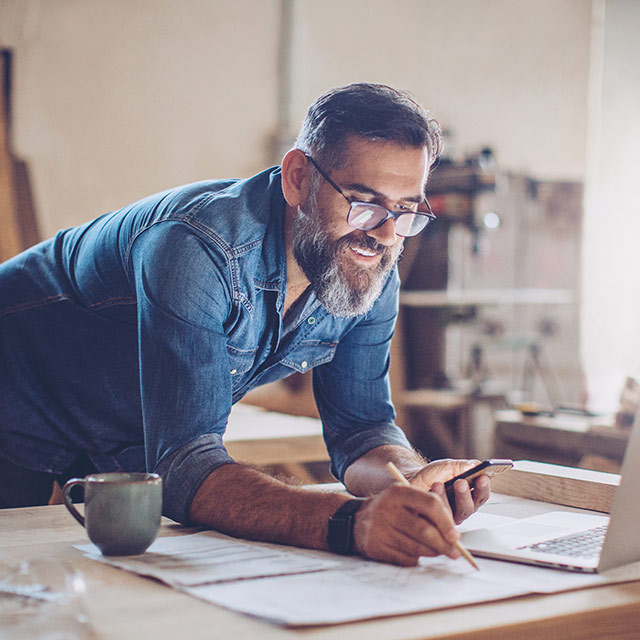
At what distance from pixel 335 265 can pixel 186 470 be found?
19.7 inches

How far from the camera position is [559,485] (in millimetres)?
1468

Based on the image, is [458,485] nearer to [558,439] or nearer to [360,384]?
[360,384]

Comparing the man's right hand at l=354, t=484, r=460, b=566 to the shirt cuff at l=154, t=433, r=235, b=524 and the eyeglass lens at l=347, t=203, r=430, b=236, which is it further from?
the eyeglass lens at l=347, t=203, r=430, b=236

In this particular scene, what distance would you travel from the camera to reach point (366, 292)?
5.34ft

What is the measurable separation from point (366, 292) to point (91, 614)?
94 centimetres

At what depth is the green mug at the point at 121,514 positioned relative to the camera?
101cm

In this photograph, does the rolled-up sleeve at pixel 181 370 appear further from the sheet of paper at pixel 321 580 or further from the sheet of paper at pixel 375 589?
the sheet of paper at pixel 375 589

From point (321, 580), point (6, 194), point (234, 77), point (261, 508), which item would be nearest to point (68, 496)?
point (261, 508)

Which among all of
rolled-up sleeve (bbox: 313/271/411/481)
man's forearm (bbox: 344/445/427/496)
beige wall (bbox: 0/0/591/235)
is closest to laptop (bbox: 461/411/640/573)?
man's forearm (bbox: 344/445/427/496)

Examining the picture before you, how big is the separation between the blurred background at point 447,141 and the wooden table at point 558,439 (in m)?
0.07

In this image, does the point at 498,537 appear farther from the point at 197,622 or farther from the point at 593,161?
the point at 593,161

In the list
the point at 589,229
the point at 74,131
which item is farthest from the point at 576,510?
the point at 589,229

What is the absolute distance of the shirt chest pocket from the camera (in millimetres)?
1708

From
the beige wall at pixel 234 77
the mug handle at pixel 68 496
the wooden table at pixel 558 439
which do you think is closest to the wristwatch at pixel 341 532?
the mug handle at pixel 68 496
